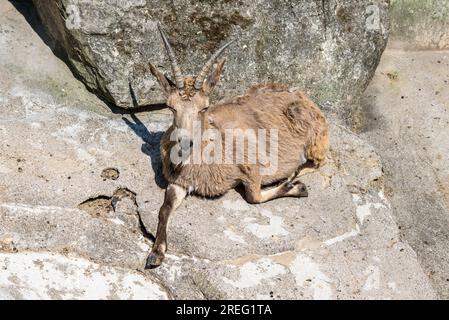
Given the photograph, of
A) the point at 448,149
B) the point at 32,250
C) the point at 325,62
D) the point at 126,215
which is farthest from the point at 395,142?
the point at 32,250

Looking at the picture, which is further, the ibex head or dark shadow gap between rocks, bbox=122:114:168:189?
dark shadow gap between rocks, bbox=122:114:168:189

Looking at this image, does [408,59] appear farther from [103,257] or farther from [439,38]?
[103,257]

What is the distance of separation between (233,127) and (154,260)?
1544 millimetres

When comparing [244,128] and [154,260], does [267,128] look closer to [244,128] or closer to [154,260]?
[244,128]

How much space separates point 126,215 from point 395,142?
10.9ft

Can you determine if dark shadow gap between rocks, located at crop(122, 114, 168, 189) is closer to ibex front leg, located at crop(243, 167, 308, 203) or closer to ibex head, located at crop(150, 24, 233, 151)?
ibex head, located at crop(150, 24, 233, 151)

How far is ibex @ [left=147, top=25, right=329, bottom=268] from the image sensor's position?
19.8ft

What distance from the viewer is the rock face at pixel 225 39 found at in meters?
7.09

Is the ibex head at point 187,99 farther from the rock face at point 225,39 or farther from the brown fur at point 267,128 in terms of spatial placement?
the rock face at point 225,39

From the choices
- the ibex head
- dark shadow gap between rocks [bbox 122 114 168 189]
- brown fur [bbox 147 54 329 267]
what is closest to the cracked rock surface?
dark shadow gap between rocks [bbox 122 114 168 189]

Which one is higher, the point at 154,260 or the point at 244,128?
the point at 244,128

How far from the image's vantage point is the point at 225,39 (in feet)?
23.9

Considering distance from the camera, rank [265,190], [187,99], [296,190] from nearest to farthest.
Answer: [187,99] → [296,190] → [265,190]

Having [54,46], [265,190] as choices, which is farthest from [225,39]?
[54,46]
